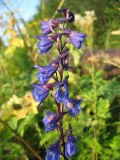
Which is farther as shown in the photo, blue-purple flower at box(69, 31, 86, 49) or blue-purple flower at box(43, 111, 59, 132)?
blue-purple flower at box(43, 111, 59, 132)

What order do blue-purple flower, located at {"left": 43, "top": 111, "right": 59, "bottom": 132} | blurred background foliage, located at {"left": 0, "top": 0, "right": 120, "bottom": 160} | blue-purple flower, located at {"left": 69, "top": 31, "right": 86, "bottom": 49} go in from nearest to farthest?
blue-purple flower, located at {"left": 69, "top": 31, "right": 86, "bottom": 49}, blue-purple flower, located at {"left": 43, "top": 111, "right": 59, "bottom": 132}, blurred background foliage, located at {"left": 0, "top": 0, "right": 120, "bottom": 160}

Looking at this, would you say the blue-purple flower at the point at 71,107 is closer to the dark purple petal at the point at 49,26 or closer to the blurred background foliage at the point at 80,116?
the dark purple petal at the point at 49,26

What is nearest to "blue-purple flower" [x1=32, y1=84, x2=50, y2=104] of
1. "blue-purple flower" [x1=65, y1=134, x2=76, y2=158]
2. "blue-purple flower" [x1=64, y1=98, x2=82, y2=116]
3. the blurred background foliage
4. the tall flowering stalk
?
the tall flowering stalk

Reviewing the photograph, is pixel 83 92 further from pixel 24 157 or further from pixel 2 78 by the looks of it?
pixel 2 78

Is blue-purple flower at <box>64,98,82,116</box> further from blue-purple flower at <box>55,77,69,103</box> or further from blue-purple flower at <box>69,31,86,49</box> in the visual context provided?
blue-purple flower at <box>69,31,86,49</box>

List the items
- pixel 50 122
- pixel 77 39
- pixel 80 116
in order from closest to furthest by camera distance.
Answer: pixel 77 39 → pixel 50 122 → pixel 80 116

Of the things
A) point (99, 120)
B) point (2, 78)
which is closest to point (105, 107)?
point (99, 120)

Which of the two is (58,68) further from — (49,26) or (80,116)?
(80,116)

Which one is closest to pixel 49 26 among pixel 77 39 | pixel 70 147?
pixel 77 39
